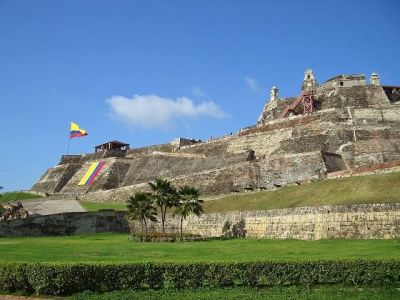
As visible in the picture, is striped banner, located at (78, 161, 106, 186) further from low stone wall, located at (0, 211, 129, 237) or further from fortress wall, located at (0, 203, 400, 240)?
fortress wall, located at (0, 203, 400, 240)

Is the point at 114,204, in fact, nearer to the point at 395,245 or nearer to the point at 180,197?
the point at 180,197

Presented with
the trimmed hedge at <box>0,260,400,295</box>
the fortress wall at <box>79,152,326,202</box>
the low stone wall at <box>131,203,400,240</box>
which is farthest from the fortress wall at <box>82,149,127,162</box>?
the trimmed hedge at <box>0,260,400,295</box>

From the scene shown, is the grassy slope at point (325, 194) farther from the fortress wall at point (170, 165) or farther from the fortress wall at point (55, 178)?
the fortress wall at point (55, 178)

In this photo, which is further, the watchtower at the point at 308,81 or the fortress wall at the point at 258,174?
the watchtower at the point at 308,81

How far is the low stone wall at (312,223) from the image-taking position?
1025 inches

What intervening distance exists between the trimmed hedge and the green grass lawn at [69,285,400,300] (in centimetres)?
42

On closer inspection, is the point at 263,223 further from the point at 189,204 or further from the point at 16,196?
the point at 16,196

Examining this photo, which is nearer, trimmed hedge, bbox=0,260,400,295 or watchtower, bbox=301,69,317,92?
trimmed hedge, bbox=0,260,400,295

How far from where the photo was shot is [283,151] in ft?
162

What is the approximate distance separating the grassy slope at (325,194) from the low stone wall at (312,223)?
97 centimetres

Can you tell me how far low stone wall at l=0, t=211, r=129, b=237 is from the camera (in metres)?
42.4

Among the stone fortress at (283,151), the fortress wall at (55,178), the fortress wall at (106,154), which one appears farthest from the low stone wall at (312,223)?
the fortress wall at (106,154)

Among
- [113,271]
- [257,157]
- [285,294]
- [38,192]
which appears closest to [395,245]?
[285,294]

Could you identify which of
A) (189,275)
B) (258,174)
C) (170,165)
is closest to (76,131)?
(170,165)
